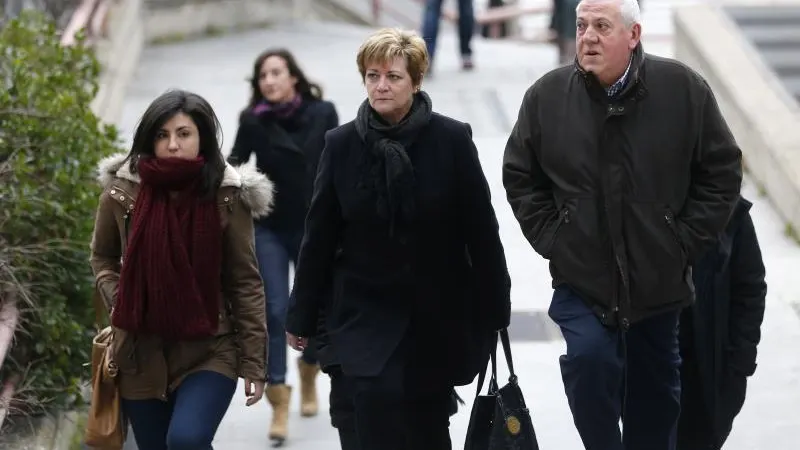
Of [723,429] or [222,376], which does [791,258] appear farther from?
[222,376]

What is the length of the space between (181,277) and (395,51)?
3.37 feet

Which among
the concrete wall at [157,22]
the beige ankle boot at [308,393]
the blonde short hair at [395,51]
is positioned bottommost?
the beige ankle boot at [308,393]

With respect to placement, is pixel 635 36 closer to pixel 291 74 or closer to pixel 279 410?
pixel 291 74

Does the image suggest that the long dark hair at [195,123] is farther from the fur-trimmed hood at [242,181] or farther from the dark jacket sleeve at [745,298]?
the dark jacket sleeve at [745,298]

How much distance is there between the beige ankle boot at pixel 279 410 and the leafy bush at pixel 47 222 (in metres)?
0.84

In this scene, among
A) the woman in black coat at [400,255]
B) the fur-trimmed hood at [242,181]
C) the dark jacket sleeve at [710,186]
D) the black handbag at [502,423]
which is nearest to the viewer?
the black handbag at [502,423]

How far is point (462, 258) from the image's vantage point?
5.48 meters

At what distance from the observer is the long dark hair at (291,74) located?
302 inches

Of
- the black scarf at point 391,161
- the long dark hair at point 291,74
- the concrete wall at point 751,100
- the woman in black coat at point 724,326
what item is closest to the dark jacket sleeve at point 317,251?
the black scarf at point 391,161

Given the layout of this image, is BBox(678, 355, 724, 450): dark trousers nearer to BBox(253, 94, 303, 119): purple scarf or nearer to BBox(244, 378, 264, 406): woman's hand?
BBox(244, 378, 264, 406): woman's hand

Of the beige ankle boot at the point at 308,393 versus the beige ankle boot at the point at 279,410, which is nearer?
the beige ankle boot at the point at 279,410

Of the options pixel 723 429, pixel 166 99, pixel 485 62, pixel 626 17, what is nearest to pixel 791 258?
pixel 723 429

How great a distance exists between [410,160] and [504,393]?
804mm

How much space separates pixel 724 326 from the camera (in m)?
5.77
